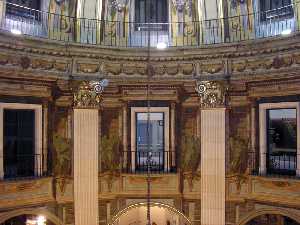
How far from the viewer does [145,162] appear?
43.0 feet

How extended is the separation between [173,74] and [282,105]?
2964mm

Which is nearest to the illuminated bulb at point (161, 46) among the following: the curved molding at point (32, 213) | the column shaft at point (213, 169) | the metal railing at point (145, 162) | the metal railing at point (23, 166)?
the column shaft at point (213, 169)

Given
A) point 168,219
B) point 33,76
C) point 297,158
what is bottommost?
point 168,219

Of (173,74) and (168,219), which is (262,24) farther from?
(168,219)

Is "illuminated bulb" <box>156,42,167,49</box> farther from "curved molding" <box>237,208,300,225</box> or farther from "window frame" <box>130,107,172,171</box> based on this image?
"curved molding" <box>237,208,300,225</box>

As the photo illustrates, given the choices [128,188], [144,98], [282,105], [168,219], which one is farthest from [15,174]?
[282,105]

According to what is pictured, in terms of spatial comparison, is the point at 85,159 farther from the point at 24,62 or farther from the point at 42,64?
the point at 24,62

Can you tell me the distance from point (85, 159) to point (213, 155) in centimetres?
339

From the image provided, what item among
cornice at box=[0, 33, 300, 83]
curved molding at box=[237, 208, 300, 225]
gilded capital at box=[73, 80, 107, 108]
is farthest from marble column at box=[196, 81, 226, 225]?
gilded capital at box=[73, 80, 107, 108]

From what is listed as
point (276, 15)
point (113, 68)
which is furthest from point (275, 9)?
point (113, 68)

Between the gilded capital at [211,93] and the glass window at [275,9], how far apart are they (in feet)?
7.14

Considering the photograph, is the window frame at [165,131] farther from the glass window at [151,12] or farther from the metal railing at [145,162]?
the glass window at [151,12]

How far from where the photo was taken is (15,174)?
1186 centimetres

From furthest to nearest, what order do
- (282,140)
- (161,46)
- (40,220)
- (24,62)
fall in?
(161,46) → (40,220) → (282,140) → (24,62)
